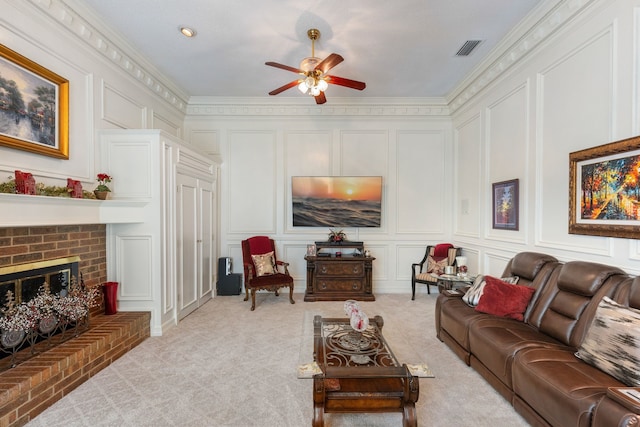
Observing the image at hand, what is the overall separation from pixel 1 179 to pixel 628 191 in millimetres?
4631

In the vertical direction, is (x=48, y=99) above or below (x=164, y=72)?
below

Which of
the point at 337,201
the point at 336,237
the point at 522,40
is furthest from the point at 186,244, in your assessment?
the point at 522,40

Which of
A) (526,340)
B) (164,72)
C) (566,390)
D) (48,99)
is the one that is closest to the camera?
(566,390)

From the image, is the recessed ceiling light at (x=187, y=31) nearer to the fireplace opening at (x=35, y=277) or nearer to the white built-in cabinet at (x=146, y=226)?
the white built-in cabinet at (x=146, y=226)

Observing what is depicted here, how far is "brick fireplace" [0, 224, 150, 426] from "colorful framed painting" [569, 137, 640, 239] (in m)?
4.23

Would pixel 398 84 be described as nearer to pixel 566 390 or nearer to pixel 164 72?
pixel 164 72

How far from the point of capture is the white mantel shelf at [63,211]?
1996 millimetres

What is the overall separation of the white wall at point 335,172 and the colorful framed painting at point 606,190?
255 cm

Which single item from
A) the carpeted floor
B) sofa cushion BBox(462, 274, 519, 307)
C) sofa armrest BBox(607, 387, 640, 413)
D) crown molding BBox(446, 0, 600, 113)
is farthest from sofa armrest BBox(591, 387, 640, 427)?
crown molding BBox(446, 0, 600, 113)

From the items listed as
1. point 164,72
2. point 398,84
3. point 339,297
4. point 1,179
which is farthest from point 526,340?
point 164,72

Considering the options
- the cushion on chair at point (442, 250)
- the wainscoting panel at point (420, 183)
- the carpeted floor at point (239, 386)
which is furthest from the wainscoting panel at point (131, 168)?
the cushion on chair at point (442, 250)

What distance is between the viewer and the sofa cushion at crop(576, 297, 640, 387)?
1.55 meters

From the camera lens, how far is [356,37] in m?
3.21

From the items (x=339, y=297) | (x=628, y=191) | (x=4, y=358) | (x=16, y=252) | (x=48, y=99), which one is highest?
(x=48, y=99)
